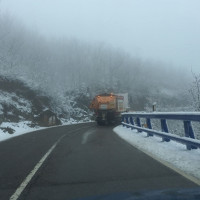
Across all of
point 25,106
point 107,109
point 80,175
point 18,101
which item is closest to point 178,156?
point 80,175

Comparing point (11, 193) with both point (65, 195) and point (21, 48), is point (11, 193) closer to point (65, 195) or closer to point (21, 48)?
point (65, 195)

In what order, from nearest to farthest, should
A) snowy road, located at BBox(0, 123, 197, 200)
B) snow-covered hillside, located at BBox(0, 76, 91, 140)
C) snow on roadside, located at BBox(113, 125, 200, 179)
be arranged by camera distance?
snowy road, located at BBox(0, 123, 197, 200) < snow on roadside, located at BBox(113, 125, 200, 179) < snow-covered hillside, located at BBox(0, 76, 91, 140)

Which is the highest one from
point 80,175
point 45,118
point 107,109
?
point 107,109

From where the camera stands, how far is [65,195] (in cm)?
508

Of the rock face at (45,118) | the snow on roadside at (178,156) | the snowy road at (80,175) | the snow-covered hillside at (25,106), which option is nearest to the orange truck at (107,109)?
the rock face at (45,118)

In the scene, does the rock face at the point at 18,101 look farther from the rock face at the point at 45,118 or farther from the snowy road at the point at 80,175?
the snowy road at the point at 80,175

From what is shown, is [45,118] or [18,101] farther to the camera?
[18,101]

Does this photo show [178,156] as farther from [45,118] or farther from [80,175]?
[45,118]

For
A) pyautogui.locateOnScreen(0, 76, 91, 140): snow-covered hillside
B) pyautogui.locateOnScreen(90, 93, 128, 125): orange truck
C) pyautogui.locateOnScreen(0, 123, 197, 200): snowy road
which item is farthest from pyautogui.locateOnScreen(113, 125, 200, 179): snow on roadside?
pyautogui.locateOnScreen(90, 93, 128, 125): orange truck

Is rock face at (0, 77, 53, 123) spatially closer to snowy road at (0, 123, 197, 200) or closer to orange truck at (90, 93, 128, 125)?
orange truck at (90, 93, 128, 125)

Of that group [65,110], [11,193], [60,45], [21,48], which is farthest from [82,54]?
[11,193]

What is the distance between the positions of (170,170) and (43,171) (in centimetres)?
270

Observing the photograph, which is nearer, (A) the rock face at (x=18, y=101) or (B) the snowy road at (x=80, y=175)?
(B) the snowy road at (x=80, y=175)

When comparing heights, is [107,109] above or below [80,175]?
above
